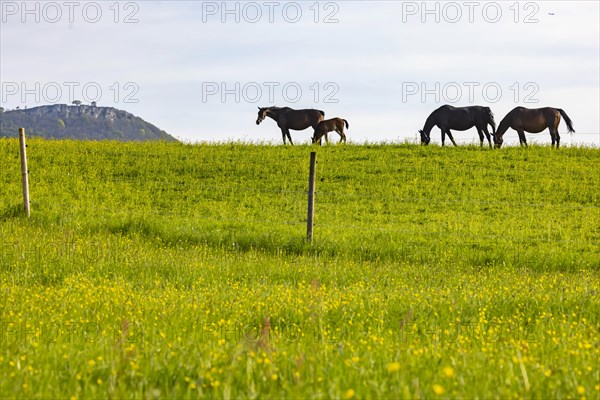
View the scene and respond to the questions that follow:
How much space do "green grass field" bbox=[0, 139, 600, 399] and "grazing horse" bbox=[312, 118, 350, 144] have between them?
18.2ft

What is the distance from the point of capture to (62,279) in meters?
9.99

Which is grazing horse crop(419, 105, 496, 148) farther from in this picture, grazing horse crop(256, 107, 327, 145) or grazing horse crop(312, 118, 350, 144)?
grazing horse crop(256, 107, 327, 145)

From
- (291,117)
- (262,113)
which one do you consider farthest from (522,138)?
(262,113)

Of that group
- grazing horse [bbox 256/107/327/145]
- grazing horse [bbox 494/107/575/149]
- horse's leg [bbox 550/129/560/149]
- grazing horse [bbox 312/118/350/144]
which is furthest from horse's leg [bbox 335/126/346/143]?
horse's leg [bbox 550/129/560/149]

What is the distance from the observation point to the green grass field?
169 inches

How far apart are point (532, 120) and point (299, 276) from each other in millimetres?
29943

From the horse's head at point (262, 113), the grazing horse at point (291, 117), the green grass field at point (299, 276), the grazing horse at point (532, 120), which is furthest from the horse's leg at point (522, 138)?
the horse's head at point (262, 113)

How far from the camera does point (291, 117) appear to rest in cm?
4094

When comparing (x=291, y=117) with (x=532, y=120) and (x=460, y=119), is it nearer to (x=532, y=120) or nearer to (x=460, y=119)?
(x=460, y=119)

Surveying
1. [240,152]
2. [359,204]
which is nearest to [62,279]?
[359,204]

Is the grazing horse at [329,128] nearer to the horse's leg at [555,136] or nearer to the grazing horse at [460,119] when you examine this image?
the grazing horse at [460,119]

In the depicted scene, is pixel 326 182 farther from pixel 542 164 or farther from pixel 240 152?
pixel 542 164

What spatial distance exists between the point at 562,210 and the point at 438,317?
1597 cm

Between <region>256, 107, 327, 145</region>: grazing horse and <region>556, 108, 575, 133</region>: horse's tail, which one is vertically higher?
<region>256, 107, 327, 145</region>: grazing horse
